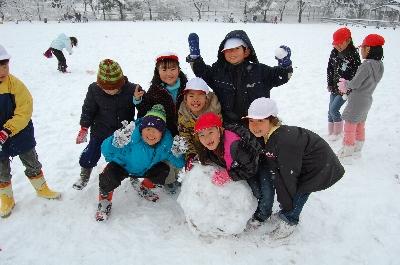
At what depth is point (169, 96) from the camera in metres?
3.71

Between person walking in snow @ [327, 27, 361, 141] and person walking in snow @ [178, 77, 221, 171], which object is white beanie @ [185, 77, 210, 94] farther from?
person walking in snow @ [327, 27, 361, 141]

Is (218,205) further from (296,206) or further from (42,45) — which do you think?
(42,45)

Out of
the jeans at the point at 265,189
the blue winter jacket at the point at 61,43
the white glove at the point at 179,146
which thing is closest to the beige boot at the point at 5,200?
the white glove at the point at 179,146

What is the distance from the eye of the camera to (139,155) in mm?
3574

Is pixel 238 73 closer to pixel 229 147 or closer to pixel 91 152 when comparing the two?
pixel 229 147

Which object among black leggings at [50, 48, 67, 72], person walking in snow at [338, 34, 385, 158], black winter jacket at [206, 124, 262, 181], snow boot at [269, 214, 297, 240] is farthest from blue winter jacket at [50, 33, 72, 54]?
snow boot at [269, 214, 297, 240]

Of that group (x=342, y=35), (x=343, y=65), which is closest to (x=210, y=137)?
(x=342, y=35)

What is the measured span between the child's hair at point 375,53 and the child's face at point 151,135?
9.86ft

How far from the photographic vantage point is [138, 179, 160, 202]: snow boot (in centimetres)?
404

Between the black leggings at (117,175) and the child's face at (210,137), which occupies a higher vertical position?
the child's face at (210,137)

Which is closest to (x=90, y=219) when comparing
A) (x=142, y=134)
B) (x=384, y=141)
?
(x=142, y=134)

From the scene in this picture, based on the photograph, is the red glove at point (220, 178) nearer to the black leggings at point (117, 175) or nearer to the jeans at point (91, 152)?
the black leggings at point (117, 175)

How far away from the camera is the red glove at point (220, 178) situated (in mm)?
3205

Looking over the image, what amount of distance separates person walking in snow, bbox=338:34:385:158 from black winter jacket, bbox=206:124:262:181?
2.24m
